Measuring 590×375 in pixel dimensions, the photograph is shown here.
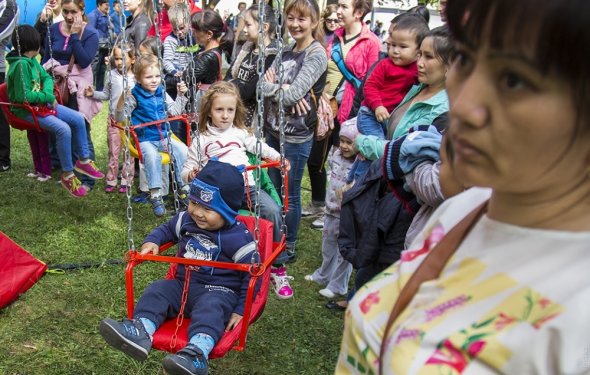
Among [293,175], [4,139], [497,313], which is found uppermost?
[497,313]

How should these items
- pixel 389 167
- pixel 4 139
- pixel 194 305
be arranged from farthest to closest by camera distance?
1. pixel 4 139
2. pixel 194 305
3. pixel 389 167

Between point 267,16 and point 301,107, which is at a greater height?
point 267,16

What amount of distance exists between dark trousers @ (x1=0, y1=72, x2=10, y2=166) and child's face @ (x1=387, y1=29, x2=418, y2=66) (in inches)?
166

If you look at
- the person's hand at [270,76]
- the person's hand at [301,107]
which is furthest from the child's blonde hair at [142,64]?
the person's hand at [301,107]

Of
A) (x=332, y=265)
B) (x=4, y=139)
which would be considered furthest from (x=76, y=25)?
(x=332, y=265)

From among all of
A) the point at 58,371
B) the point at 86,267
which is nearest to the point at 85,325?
the point at 58,371

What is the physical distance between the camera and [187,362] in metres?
2.35

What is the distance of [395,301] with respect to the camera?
84 cm

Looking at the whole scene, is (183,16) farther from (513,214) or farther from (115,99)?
(513,214)

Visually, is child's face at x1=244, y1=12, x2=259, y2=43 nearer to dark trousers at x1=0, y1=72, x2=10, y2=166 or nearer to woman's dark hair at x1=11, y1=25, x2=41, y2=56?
woman's dark hair at x1=11, y1=25, x2=41, y2=56

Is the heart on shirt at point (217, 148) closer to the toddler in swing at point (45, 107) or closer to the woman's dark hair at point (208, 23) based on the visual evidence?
the woman's dark hair at point (208, 23)

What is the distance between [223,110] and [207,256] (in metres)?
1.20

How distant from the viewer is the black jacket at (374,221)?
99.5 inches

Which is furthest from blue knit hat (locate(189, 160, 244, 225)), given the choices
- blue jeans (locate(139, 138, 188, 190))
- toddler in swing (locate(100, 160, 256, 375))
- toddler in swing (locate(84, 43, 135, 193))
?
toddler in swing (locate(84, 43, 135, 193))
